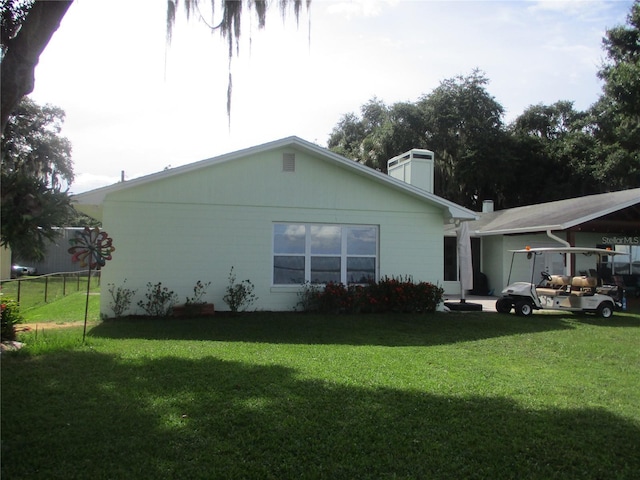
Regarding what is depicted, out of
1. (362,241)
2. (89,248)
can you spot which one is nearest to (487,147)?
(362,241)

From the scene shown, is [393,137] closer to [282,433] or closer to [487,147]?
[487,147]

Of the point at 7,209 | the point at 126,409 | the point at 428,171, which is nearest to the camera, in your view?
the point at 7,209

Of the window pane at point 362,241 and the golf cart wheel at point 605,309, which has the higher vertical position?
the window pane at point 362,241

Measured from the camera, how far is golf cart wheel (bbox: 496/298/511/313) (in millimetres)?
13477

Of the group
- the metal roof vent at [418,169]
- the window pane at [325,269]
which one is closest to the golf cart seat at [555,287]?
the metal roof vent at [418,169]

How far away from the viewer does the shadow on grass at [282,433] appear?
380cm

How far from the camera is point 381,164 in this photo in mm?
32688

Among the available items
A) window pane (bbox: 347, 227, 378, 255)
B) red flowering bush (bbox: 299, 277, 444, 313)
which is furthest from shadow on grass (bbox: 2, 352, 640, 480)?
window pane (bbox: 347, 227, 378, 255)

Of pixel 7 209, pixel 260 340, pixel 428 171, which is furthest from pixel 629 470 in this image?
pixel 428 171

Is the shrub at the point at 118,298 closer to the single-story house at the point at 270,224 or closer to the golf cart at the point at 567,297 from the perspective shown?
the single-story house at the point at 270,224

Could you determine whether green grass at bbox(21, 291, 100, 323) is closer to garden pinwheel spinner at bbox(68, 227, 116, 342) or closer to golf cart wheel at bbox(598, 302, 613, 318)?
garden pinwheel spinner at bbox(68, 227, 116, 342)

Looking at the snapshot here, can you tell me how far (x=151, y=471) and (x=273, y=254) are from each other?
9125 mm

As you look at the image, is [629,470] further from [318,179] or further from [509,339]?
[318,179]

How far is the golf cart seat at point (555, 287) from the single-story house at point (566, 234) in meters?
1.72
